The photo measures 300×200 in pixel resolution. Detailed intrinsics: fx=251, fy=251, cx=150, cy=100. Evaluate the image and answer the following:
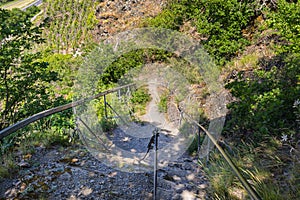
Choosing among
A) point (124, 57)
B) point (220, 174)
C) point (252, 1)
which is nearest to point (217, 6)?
point (252, 1)

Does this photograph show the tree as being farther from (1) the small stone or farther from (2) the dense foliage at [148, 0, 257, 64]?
(2) the dense foliage at [148, 0, 257, 64]

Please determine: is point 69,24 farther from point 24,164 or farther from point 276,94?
point 276,94

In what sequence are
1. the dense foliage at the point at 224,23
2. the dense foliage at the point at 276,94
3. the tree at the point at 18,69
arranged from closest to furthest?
the dense foliage at the point at 276,94
the tree at the point at 18,69
the dense foliage at the point at 224,23

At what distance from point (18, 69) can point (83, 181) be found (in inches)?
118

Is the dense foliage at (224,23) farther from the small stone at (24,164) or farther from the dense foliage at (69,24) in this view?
the dense foliage at (69,24)

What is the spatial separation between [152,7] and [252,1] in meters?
6.95

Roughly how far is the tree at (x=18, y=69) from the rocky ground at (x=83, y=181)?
185 cm

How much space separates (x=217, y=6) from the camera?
746 centimetres

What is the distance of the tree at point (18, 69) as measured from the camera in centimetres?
418

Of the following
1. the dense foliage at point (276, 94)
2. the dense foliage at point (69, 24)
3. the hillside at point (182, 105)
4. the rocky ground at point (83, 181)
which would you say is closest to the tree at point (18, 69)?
the hillside at point (182, 105)

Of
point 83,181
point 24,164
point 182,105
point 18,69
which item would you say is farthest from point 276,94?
point 18,69

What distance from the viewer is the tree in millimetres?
4176

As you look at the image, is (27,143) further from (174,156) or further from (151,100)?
(151,100)

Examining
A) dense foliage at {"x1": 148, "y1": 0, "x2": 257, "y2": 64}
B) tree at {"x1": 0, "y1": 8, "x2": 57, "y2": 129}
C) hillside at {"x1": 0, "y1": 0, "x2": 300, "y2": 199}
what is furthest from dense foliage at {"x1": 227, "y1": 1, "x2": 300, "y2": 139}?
tree at {"x1": 0, "y1": 8, "x2": 57, "y2": 129}
